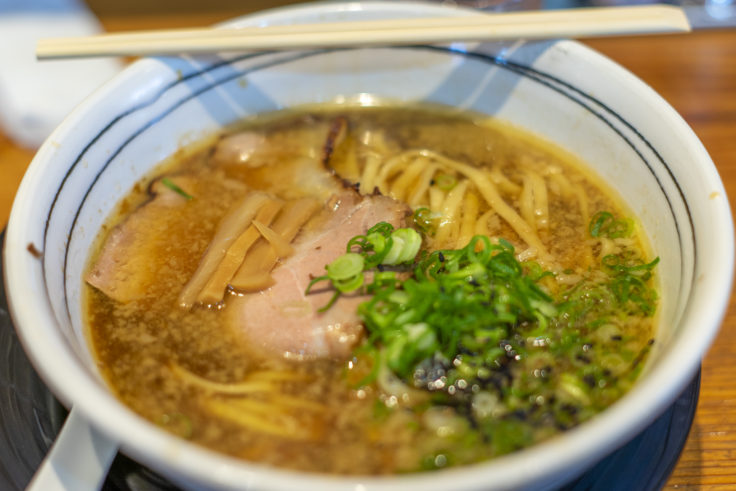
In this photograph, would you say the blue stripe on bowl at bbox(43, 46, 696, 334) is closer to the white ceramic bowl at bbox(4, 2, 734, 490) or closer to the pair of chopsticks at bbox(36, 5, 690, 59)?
the white ceramic bowl at bbox(4, 2, 734, 490)

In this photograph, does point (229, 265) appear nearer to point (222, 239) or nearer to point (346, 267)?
point (222, 239)

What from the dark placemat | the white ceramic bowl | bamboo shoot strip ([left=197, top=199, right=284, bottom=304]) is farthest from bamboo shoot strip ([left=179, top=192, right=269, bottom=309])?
the dark placemat

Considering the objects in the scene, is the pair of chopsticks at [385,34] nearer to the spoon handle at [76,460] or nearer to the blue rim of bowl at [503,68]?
the blue rim of bowl at [503,68]

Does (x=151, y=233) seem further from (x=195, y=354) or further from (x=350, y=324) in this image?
(x=350, y=324)

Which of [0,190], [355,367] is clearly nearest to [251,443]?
[355,367]

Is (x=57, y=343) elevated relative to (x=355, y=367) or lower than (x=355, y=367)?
elevated

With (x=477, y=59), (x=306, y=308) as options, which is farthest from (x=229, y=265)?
(x=477, y=59)
